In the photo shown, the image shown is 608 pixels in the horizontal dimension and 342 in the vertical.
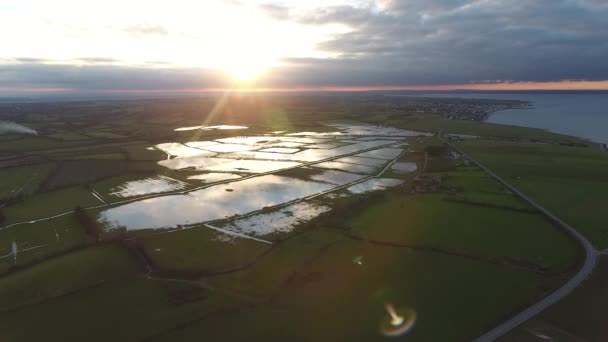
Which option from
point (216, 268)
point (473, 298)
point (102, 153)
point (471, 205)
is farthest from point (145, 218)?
point (102, 153)

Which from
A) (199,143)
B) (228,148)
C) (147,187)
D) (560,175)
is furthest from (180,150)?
(560,175)

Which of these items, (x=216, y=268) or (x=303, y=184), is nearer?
(x=216, y=268)

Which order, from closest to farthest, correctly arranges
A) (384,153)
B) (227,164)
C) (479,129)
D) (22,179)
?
(22,179) < (227,164) < (384,153) < (479,129)

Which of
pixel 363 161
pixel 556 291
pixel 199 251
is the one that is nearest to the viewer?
pixel 556 291

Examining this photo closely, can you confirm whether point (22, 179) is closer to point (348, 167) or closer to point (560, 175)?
point (348, 167)

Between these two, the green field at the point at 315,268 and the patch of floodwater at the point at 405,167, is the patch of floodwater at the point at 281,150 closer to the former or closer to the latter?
the patch of floodwater at the point at 405,167

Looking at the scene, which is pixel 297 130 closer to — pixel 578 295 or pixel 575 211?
pixel 575 211

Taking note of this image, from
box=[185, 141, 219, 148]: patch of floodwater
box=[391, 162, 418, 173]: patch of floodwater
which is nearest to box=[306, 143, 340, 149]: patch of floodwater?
box=[391, 162, 418, 173]: patch of floodwater

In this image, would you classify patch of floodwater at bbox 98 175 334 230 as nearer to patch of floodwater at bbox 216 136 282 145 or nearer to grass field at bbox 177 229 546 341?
grass field at bbox 177 229 546 341
